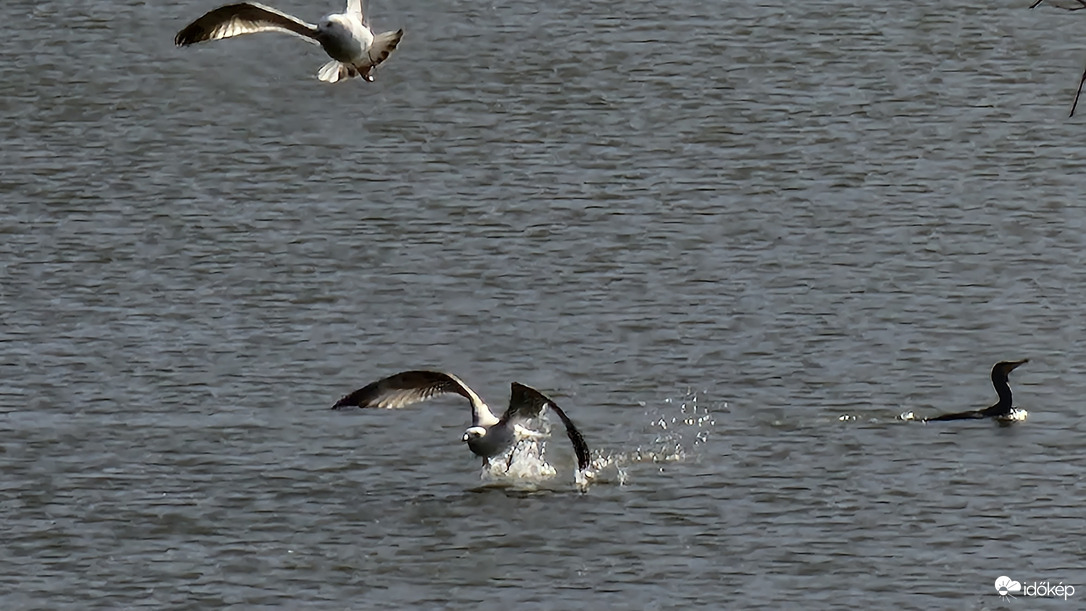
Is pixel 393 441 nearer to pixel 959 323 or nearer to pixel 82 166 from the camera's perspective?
pixel 959 323

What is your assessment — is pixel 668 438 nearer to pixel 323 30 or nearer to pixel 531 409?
pixel 531 409

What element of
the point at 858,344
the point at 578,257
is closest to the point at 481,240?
the point at 578,257

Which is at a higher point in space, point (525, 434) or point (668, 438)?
point (525, 434)

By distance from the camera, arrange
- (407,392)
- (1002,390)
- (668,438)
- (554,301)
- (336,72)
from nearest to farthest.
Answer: (336,72) < (407,392) < (668,438) < (1002,390) < (554,301)

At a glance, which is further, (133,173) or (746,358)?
(133,173)

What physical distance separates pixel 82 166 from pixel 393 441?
902 centimetres

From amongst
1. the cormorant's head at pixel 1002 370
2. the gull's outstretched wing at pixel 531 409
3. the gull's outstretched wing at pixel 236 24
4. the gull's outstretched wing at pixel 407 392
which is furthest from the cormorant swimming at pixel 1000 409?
the gull's outstretched wing at pixel 236 24

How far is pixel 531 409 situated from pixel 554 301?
4.62 m

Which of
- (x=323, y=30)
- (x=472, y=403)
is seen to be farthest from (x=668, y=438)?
(x=323, y=30)

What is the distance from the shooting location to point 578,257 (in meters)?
22.0

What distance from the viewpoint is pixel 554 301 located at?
68.1 ft

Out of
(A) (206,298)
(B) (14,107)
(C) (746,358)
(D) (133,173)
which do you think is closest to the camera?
(C) (746,358)

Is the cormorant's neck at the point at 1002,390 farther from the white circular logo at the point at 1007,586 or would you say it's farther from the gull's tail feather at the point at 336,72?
the gull's tail feather at the point at 336,72
